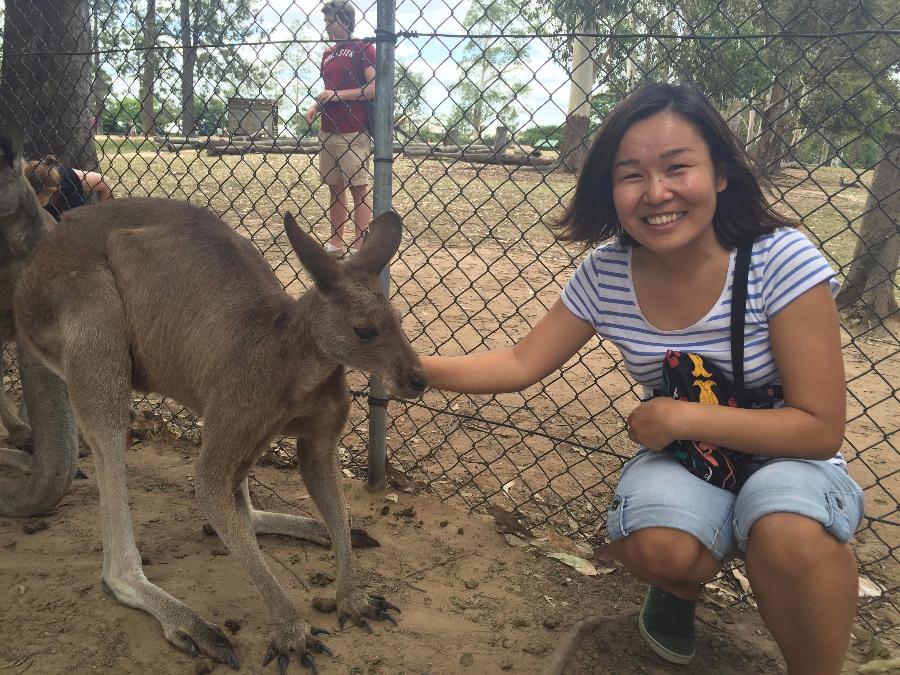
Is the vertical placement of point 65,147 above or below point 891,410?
above

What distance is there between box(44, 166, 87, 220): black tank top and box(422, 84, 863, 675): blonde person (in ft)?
10.5

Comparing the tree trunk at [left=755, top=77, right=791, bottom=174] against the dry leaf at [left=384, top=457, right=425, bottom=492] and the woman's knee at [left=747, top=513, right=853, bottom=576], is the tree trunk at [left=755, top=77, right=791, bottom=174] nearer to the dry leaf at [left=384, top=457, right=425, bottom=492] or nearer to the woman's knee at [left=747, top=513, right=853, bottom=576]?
the woman's knee at [left=747, top=513, right=853, bottom=576]

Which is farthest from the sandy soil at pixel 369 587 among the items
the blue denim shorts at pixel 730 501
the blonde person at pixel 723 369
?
the blue denim shorts at pixel 730 501

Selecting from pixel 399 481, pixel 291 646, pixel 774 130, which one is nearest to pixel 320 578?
pixel 291 646

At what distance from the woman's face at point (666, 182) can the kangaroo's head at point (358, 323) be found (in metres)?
0.69

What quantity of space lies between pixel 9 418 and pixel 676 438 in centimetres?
297

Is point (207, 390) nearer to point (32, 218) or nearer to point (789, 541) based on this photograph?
point (32, 218)

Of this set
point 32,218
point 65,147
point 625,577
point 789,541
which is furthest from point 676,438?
point 65,147

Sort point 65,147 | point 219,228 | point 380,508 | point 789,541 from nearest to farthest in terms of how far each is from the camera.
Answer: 1. point 789,541
2. point 219,228
3. point 380,508
4. point 65,147

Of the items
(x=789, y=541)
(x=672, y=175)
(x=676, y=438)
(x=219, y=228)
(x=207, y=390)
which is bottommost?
(x=207, y=390)

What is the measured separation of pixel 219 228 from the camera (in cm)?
250

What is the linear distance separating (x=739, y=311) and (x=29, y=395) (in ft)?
7.98

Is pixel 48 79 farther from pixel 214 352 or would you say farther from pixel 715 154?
pixel 715 154

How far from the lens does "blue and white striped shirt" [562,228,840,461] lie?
1.77m
